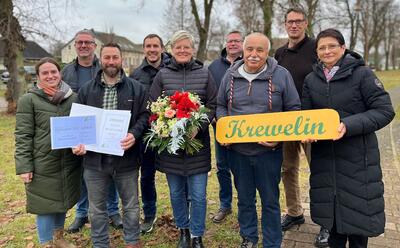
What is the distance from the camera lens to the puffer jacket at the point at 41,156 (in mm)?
3664

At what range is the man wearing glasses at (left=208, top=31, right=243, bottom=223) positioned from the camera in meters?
4.79

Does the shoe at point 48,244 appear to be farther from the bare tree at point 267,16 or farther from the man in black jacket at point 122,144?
the bare tree at point 267,16

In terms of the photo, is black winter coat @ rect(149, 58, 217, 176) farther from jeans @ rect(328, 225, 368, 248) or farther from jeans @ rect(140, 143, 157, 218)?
jeans @ rect(328, 225, 368, 248)

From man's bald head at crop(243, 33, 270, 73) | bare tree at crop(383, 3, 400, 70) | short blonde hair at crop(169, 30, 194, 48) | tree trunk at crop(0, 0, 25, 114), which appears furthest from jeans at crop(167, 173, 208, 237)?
bare tree at crop(383, 3, 400, 70)

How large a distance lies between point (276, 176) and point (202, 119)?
930mm

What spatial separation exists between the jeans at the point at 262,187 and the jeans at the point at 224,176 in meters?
0.99

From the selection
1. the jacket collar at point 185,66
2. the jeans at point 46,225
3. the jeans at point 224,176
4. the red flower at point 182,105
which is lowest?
the jeans at point 46,225

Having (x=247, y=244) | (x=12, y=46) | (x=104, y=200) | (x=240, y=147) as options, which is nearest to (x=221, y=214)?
(x=247, y=244)

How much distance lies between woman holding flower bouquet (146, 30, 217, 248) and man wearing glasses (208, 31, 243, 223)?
82cm

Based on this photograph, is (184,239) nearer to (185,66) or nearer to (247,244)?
(247,244)

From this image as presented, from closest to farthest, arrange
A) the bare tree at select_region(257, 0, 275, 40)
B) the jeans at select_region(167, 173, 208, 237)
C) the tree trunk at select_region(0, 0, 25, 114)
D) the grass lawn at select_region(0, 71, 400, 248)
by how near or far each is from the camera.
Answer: the jeans at select_region(167, 173, 208, 237) → the grass lawn at select_region(0, 71, 400, 248) → the tree trunk at select_region(0, 0, 25, 114) → the bare tree at select_region(257, 0, 275, 40)

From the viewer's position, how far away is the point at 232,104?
3719mm

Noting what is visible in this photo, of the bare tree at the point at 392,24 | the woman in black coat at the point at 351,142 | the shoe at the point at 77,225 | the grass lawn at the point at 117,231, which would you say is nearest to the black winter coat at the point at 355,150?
the woman in black coat at the point at 351,142

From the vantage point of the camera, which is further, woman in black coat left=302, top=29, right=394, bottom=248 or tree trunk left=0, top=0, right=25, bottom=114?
tree trunk left=0, top=0, right=25, bottom=114
